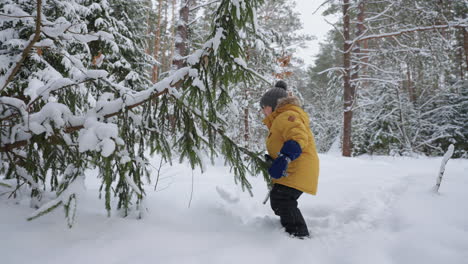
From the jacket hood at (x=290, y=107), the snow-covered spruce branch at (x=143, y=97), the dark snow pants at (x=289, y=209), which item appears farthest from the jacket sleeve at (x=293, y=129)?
the snow-covered spruce branch at (x=143, y=97)

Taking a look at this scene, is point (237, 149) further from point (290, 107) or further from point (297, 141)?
point (290, 107)

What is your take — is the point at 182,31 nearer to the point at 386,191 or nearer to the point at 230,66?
the point at 230,66

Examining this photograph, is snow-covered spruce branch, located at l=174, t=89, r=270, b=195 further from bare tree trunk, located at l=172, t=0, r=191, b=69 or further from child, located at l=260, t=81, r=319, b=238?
bare tree trunk, located at l=172, t=0, r=191, b=69

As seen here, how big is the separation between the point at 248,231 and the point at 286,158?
793 mm

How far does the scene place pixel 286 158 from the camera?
93.4 inches

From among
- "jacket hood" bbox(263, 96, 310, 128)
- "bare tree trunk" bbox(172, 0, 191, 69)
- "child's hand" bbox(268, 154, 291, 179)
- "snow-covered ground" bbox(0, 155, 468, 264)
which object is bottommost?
"snow-covered ground" bbox(0, 155, 468, 264)

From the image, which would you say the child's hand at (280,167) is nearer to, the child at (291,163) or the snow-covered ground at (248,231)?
the child at (291,163)

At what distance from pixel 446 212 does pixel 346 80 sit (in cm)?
678

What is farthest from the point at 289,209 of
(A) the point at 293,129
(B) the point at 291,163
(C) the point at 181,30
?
(C) the point at 181,30

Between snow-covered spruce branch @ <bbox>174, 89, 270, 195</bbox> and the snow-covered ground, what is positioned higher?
snow-covered spruce branch @ <bbox>174, 89, 270, 195</bbox>

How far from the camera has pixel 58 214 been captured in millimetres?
2236

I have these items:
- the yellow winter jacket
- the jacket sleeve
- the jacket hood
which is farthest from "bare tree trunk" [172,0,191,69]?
the jacket sleeve

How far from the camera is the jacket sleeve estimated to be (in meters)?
2.43

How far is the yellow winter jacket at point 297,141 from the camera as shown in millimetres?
2484
